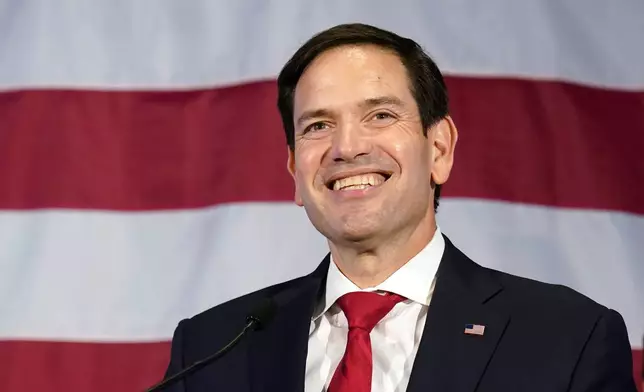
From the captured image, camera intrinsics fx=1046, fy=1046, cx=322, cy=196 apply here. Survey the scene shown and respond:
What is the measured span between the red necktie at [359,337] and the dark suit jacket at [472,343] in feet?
0.25

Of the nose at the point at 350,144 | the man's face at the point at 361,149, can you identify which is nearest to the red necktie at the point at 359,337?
the man's face at the point at 361,149

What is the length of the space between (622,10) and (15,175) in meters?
1.45

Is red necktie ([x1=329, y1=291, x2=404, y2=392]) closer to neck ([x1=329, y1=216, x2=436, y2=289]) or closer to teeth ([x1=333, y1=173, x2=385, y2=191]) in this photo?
neck ([x1=329, y1=216, x2=436, y2=289])

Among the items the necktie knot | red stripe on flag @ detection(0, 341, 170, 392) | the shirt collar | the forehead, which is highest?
the forehead

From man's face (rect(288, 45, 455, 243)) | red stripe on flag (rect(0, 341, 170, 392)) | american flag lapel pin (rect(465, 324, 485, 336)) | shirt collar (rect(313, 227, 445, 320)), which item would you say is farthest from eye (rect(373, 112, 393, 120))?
red stripe on flag (rect(0, 341, 170, 392))

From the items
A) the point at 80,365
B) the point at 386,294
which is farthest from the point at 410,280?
the point at 80,365

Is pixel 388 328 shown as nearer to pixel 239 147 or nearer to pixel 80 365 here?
pixel 239 147

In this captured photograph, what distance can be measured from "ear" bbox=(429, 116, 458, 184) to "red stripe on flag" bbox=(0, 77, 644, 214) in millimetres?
492

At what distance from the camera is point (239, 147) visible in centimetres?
240

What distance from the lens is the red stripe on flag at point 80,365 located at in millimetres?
2361

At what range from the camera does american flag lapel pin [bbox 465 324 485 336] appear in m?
1.60

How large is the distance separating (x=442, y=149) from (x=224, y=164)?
72cm

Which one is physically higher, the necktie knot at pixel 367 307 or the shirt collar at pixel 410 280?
the shirt collar at pixel 410 280

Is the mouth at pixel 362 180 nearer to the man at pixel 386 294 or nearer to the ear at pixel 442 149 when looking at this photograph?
the man at pixel 386 294
